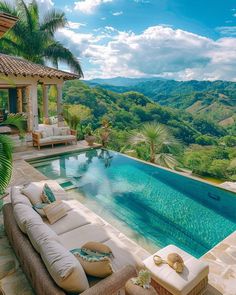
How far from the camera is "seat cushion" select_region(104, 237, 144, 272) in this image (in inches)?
153

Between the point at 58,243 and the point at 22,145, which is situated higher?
the point at 58,243

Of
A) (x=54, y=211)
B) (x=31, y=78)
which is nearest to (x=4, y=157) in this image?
(x=54, y=211)

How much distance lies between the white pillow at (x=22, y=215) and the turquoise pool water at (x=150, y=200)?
2.62m

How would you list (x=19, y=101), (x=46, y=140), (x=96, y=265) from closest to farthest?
(x=96, y=265) → (x=46, y=140) → (x=19, y=101)

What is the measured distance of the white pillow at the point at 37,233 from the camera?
11.8 ft

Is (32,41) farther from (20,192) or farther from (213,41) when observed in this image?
(213,41)

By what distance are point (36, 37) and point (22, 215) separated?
57.0 feet

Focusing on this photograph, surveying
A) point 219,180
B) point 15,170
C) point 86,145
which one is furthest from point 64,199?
point 86,145

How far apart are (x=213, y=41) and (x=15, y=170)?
2731 centimetres

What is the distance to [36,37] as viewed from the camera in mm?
18453

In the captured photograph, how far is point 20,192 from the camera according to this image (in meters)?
5.51

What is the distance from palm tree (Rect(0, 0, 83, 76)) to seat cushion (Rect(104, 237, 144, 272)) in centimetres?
1650

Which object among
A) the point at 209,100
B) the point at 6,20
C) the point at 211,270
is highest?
the point at 6,20

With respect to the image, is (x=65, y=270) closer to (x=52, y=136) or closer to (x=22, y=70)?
(x=52, y=136)
